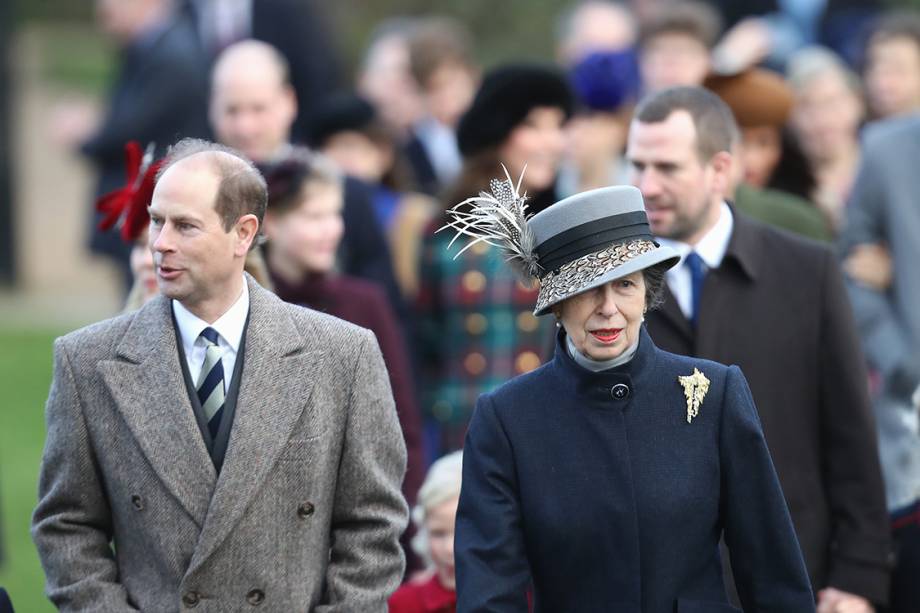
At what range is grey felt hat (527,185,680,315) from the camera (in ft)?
15.2

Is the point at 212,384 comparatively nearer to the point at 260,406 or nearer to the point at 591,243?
the point at 260,406

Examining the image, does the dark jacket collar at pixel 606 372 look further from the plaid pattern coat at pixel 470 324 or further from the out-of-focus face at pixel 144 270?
the plaid pattern coat at pixel 470 324

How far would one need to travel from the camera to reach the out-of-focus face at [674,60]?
9586mm

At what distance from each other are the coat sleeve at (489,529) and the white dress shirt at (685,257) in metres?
1.37

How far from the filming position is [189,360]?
4.95 metres

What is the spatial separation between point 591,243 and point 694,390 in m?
0.46

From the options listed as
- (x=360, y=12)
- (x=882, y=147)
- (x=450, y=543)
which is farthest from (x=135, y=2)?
(x=360, y=12)

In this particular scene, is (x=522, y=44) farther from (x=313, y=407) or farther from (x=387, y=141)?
(x=313, y=407)

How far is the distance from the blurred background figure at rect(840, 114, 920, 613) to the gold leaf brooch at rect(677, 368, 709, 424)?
237 centimetres

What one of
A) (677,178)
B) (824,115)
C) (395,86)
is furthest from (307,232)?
(395,86)

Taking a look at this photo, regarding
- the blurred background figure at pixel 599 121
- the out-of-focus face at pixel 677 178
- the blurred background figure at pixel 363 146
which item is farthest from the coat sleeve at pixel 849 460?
the blurred background figure at pixel 363 146

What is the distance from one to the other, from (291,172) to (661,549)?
3057mm

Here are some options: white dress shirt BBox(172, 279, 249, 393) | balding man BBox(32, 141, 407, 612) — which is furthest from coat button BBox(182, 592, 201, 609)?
white dress shirt BBox(172, 279, 249, 393)

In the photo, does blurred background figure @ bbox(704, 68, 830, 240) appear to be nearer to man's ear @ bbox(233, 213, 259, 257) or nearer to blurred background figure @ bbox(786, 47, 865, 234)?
blurred background figure @ bbox(786, 47, 865, 234)
